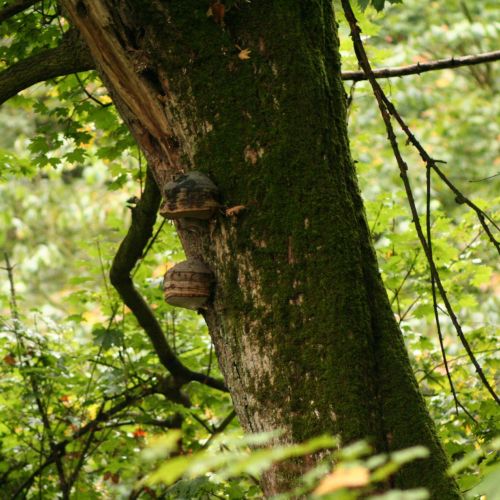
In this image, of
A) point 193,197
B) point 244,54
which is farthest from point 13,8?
point 193,197

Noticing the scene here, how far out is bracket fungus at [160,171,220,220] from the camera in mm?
1896

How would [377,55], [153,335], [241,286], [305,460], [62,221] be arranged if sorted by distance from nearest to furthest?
[305,460]
[241,286]
[153,335]
[377,55]
[62,221]

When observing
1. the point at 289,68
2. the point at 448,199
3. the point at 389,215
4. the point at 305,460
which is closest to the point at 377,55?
the point at 389,215

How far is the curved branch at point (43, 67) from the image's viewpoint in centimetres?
262

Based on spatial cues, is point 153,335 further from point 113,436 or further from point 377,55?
point 377,55

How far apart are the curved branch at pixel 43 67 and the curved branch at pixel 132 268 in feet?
2.02

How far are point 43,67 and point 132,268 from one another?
1.39 m

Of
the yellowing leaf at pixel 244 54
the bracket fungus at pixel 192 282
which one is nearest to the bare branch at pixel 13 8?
the yellowing leaf at pixel 244 54

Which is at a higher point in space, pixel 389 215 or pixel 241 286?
pixel 389 215

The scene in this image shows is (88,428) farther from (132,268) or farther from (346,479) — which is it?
(346,479)

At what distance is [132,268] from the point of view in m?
3.81

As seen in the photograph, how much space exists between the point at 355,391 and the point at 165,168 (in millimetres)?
895

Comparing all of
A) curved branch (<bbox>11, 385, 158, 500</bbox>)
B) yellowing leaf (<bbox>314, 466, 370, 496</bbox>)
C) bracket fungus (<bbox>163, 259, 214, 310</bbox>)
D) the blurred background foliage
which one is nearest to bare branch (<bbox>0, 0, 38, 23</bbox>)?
the blurred background foliage

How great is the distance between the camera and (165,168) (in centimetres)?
218
